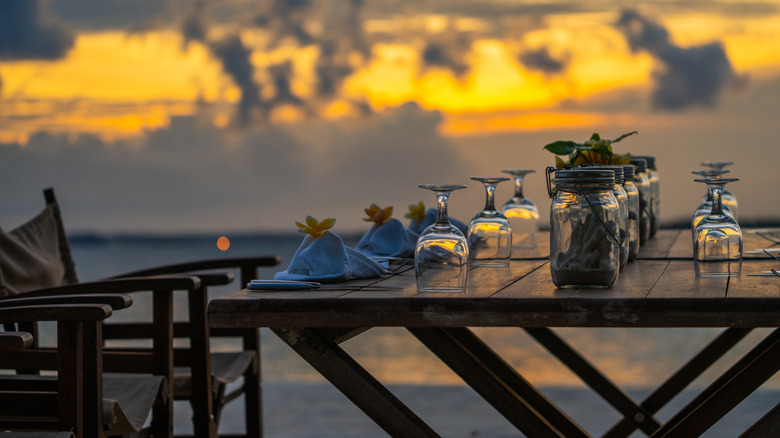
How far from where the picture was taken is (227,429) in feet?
13.3

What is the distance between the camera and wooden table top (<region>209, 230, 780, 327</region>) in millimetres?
1434

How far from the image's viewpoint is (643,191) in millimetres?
2439

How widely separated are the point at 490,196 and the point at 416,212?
17.5 inches

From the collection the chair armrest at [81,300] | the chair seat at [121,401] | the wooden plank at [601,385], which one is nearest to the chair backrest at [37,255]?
the chair seat at [121,401]

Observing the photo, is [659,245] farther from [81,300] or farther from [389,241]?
[81,300]

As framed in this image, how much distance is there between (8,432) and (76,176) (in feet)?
51.8

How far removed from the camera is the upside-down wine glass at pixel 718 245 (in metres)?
1.78

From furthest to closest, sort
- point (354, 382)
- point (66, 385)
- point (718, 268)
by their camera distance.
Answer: point (66, 385) → point (718, 268) → point (354, 382)

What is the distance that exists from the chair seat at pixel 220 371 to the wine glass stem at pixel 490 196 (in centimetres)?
94

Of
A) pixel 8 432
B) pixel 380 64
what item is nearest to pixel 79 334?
pixel 8 432

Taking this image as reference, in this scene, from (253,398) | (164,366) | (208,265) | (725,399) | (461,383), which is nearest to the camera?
(725,399)

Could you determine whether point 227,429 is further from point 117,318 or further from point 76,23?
point 76,23

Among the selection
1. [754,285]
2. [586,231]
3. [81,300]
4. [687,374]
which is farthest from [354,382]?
[687,374]

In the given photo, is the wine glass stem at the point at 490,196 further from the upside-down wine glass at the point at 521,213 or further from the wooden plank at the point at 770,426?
the wooden plank at the point at 770,426
